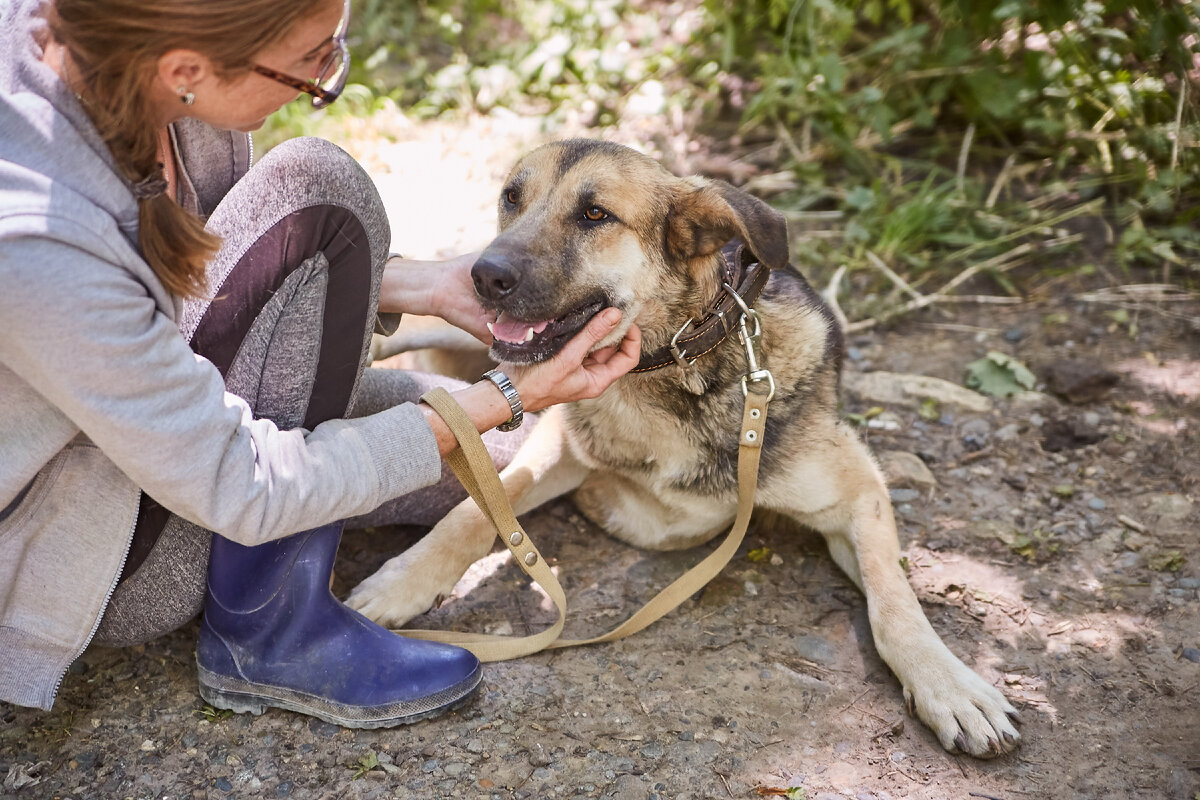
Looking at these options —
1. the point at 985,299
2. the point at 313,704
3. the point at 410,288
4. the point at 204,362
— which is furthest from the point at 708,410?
the point at 985,299

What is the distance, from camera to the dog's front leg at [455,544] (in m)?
2.66

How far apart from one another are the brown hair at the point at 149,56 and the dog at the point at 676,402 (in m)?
0.83

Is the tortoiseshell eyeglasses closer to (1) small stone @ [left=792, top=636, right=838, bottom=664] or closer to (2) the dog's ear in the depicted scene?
(2) the dog's ear

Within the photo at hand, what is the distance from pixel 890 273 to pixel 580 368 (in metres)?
2.62

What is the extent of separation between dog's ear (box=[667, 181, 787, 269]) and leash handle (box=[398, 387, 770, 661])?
16.2 inches

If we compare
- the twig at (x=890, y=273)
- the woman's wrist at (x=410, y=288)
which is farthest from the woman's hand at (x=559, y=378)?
the twig at (x=890, y=273)

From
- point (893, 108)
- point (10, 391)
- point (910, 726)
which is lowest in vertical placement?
point (910, 726)

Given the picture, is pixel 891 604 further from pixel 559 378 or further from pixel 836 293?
pixel 836 293

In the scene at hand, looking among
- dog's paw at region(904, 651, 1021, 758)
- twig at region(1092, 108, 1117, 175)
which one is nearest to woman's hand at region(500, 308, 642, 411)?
dog's paw at region(904, 651, 1021, 758)

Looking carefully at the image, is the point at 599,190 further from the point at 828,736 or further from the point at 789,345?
the point at 828,736

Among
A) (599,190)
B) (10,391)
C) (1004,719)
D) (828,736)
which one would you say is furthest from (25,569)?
(1004,719)

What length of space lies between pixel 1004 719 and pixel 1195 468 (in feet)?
5.15

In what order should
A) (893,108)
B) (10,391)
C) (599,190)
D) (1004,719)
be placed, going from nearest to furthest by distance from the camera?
(10,391) < (1004,719) < (599,190) < (893,108)

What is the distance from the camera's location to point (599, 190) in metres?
2.63
